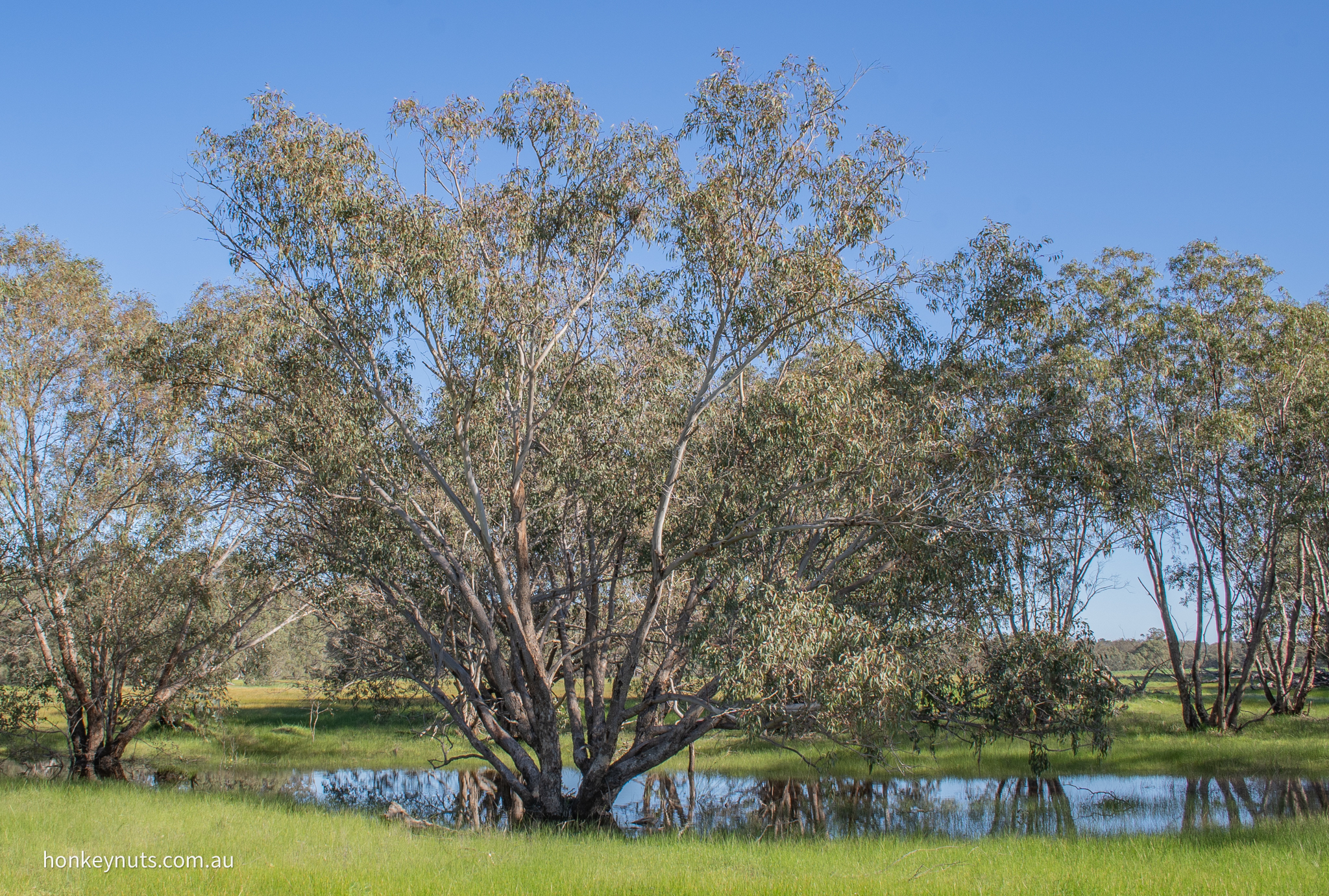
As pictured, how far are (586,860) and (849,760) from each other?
1158cm

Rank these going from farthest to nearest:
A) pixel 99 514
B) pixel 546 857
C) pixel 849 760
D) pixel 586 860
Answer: pixel 849 760 → pixel 99 514 → pixel 546 857 → pixel 586 860

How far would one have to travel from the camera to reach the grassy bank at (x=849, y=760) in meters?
16.5

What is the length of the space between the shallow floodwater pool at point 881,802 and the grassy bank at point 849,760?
805 mm

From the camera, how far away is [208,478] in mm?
12961

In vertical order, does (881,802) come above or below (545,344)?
below

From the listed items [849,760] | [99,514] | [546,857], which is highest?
[99,514]

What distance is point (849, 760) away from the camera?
1866cm

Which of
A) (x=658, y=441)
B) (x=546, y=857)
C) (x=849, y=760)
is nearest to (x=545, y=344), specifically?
(x=658, y=441)

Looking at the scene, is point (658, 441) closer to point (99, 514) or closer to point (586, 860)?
point (586, 860)

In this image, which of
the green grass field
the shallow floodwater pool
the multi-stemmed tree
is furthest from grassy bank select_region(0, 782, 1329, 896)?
the multi-stemmed tree

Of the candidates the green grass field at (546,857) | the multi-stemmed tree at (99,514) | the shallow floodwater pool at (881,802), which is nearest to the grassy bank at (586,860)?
the green grass field at (546,857)

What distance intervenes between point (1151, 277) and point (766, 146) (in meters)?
11.4

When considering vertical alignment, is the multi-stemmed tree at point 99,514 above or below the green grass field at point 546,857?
above

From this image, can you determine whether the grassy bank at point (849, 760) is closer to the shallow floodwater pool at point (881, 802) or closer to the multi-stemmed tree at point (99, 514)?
the shallow floodwater pool at point (881, 802)
